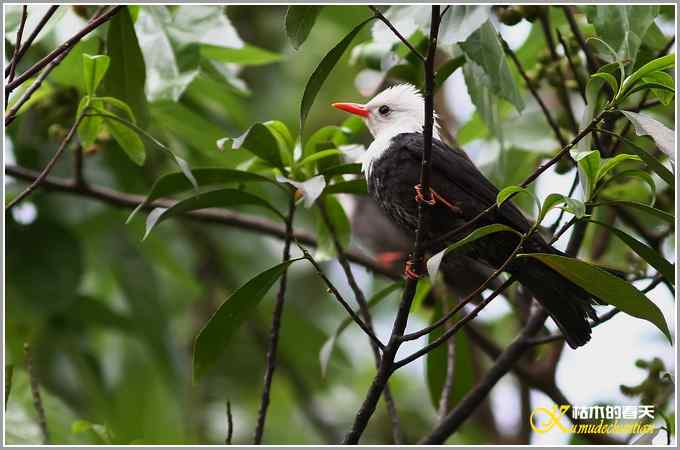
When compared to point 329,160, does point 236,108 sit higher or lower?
higher

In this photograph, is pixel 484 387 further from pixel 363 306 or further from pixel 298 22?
pixel 298 22

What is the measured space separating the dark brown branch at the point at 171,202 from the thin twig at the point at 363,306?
2.37 ft

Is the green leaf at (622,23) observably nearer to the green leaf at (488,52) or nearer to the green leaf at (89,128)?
the green leaf at (488,52)

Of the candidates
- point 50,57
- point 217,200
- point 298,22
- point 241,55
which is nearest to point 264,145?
point 217,200

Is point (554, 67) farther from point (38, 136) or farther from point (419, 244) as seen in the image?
point (38, 136)

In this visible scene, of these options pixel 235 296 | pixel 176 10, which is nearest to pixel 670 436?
pixel 235 296

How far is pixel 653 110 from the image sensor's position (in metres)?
4.40

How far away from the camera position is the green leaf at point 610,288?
2.46 metres

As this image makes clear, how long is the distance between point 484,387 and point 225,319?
3.47 feet

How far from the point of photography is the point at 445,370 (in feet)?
12.6

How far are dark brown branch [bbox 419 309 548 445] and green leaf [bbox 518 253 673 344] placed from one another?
0.88m

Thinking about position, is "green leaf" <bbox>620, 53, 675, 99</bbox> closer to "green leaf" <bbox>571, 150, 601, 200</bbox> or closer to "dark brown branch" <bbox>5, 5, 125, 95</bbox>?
"green leaf" <bbox>571, 150, 601, 200</bbox>

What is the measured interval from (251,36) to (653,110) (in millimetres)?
3414

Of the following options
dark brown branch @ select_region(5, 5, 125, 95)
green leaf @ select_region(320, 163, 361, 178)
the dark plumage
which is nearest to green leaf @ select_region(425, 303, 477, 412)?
the dark plumage
